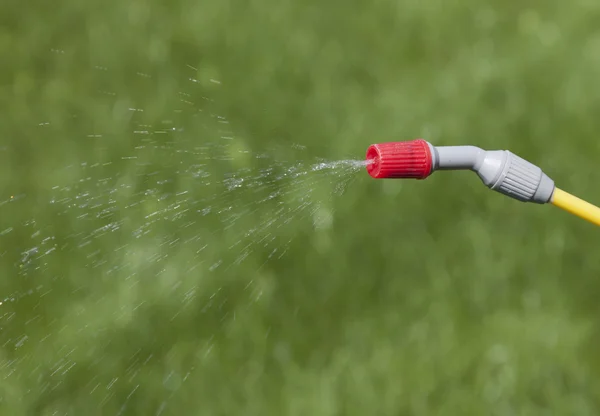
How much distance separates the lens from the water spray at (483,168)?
590mm

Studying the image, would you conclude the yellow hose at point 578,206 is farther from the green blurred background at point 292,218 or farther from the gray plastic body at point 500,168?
the green blurred background at point 292,218

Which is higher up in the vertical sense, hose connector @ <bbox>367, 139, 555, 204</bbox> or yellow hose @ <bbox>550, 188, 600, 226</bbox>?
hose connector @ <bbox>367, 139, 555, 204</bbox>

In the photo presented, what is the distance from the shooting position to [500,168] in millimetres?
612

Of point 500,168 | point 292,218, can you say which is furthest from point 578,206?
point 292,218

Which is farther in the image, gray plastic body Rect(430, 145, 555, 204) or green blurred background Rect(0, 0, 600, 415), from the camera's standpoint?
green blurred background Rect(0, 0, 600, 415)

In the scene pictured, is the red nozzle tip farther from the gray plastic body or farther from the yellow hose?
the yellow hose

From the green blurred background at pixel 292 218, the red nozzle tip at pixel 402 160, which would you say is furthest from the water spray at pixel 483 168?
the green blurred background at pixel 292 218

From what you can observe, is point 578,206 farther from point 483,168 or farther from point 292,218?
point 292,218

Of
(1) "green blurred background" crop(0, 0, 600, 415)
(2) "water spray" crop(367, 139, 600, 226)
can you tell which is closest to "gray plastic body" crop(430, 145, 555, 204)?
(2) "water spray" crop(367, 139, 600, 226)

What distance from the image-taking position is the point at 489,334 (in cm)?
96

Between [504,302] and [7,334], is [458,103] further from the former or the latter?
[7,334]

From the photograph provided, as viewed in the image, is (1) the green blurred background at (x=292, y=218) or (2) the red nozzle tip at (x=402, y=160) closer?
(2) the red nozzle tip at (x=402, y=160)

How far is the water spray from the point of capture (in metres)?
0.59

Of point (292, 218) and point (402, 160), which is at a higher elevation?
point (402, 160)
